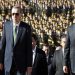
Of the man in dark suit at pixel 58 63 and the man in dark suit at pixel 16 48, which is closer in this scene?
the man in dark suit at pixel 16 48

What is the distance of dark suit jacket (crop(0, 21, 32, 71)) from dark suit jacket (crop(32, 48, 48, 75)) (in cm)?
154

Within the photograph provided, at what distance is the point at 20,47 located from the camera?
286 inches

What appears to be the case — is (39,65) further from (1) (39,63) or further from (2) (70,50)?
(2) (70,50)

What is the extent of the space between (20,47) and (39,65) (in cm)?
176

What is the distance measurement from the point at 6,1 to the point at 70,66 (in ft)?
52.8

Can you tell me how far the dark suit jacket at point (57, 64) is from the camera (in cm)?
899

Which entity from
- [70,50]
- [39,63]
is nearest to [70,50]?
[70,50]

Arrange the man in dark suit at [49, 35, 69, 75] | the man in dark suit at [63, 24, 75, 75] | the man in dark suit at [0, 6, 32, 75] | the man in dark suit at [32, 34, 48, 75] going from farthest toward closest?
the man in dark suit at [49, 35, 69, 75], the man in dark suit at [32, 34, 48, 75], the man in dark suit at [63, 24, 75, 75], the man in dark suit at [0, 6, 32, 75]

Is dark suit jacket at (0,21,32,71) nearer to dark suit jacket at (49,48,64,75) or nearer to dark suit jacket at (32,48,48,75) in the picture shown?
dark suit jacket at (32,48,48,75)

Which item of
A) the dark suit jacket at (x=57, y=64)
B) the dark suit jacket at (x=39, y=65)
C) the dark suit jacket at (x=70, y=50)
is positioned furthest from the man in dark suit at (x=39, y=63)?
the dark suit jacket at (x=70, y=50)

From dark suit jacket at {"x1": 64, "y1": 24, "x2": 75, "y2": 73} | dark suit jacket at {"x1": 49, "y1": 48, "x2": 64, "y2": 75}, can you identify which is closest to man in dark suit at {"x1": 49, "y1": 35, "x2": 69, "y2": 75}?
dark suit jacket at {"x1": 49, "y1": 48, "x2": 64, "y2": 75}

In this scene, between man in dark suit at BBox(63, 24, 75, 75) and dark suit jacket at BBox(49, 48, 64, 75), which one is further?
dark suit jacket at BBox(49, 48, 64, 75)

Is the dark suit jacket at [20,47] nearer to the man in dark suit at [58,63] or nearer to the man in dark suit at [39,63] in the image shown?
the man in dark suit at [39,63]

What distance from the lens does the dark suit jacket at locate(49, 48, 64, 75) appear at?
354 inches
